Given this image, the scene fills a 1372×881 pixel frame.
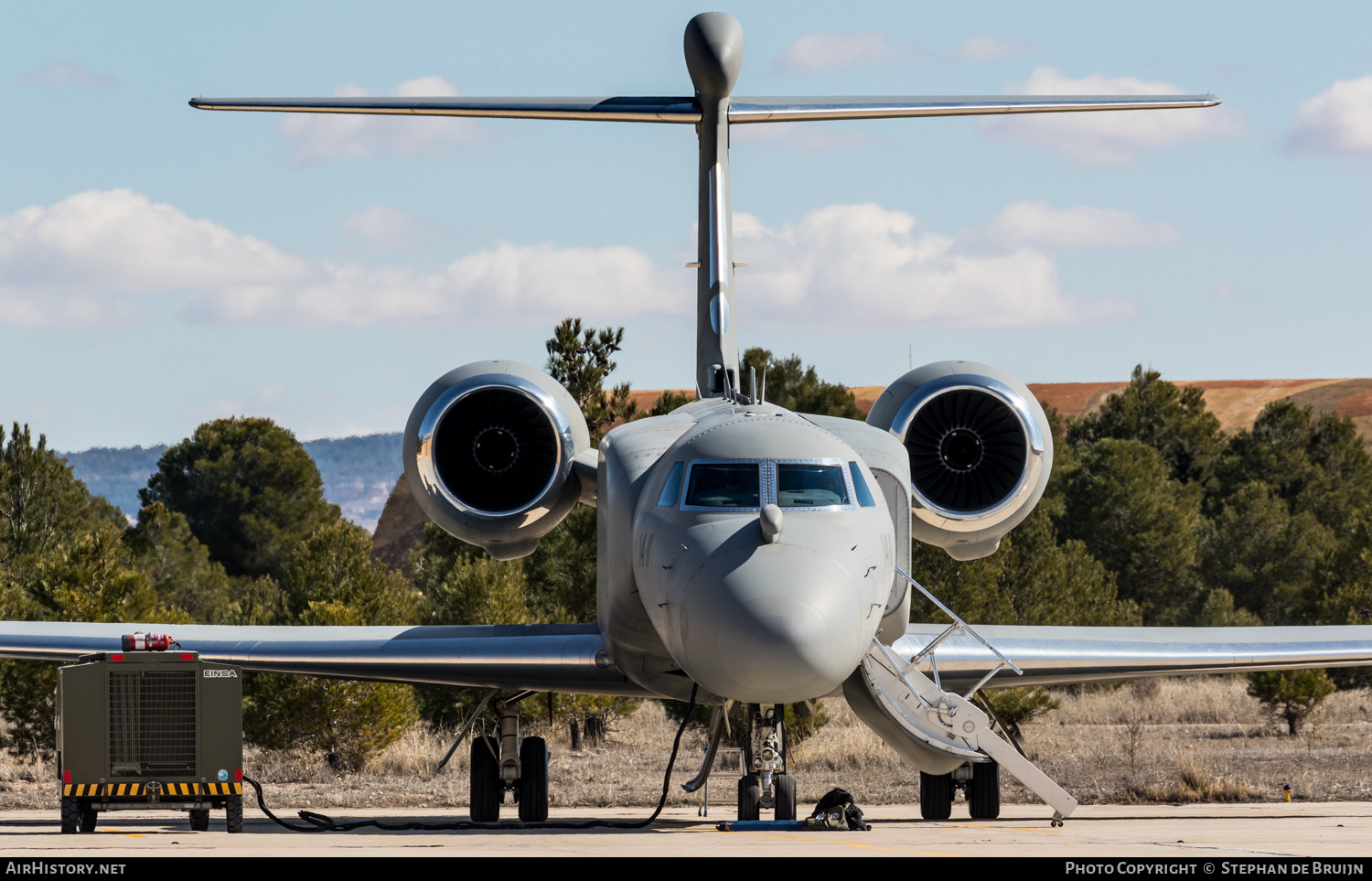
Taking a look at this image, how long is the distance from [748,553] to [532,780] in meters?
7.08

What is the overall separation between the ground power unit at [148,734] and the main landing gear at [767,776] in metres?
4.60

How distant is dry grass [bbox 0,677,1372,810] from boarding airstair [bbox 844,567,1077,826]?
24.6ft

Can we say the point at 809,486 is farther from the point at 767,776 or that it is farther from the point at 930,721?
the point at 767,776

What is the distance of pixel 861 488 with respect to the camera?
43.6 feet

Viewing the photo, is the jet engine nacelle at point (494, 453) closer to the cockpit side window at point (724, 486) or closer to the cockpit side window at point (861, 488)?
the cockpit side window at point (724, 486)

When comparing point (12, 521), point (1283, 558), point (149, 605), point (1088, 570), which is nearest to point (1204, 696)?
point (1088, 570)

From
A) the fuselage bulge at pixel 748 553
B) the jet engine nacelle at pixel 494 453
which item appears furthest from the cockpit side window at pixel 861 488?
the jet engine nacelle at pixel 494 453

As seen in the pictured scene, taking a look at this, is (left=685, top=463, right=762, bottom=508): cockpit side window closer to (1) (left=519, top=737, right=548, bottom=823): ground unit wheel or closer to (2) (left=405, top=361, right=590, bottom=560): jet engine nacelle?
(2) (left=405, top=361, right=590, bottom=560): jet engine nacelle

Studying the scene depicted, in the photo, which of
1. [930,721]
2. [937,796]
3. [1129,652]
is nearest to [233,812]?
[930,721]

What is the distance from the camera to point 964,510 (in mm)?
17719

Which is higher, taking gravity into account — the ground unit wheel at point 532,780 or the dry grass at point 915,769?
the ground unit wheel at point 532,780

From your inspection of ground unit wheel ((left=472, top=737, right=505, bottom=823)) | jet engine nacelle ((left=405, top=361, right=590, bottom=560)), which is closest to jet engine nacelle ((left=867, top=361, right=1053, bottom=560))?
jet engine nacelle ((left=405, top=361, right=590, bottom=560))

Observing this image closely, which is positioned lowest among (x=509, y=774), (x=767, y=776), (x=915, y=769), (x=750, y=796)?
(x=915, y=769)

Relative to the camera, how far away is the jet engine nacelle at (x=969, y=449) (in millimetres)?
17688
